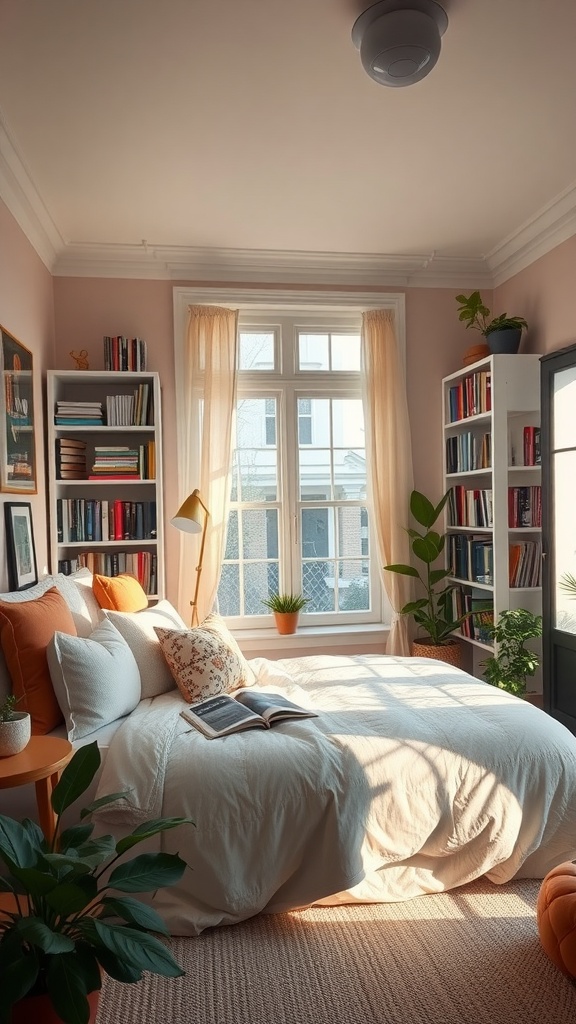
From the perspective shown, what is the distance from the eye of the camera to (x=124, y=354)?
4.47m

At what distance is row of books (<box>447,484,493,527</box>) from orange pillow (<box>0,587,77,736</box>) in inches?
114

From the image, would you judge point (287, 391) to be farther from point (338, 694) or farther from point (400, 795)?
point (400, 795)

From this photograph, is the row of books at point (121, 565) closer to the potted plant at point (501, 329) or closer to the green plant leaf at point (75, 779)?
the potted plant at point (501, 329)

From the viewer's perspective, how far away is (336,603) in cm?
503

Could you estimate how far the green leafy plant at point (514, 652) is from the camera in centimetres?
408

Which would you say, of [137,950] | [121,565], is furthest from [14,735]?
[121,565]

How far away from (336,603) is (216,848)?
2.91 m

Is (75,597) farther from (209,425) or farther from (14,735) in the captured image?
(209,425)

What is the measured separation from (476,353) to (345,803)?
329 cm

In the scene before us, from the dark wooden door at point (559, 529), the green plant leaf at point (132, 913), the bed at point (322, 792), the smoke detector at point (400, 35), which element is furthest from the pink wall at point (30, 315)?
the dark wooden door at point (559, 529)

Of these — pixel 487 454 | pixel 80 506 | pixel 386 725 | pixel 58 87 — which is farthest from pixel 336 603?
pixel 58 87

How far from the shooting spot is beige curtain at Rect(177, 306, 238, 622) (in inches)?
182

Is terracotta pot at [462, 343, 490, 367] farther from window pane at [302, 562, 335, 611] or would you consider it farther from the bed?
the bed

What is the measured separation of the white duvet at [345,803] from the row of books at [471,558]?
184cm
